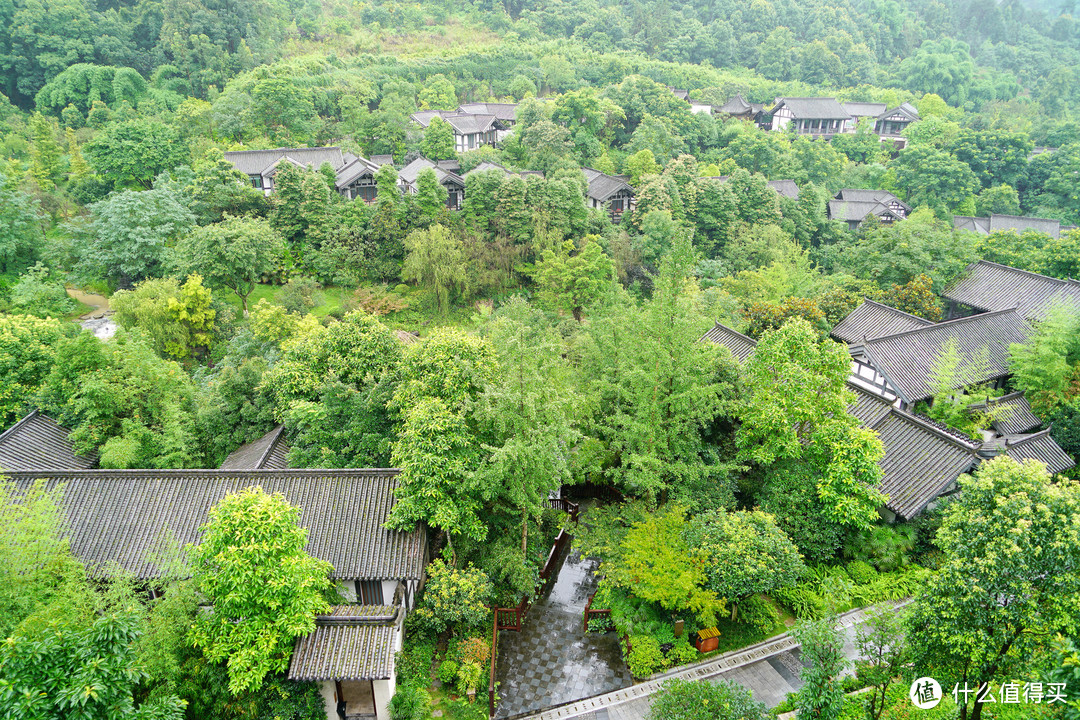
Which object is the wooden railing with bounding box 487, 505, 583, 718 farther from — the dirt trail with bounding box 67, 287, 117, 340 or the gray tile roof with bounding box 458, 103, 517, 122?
the gray tile roof with bounding box 458, 103, 517, 122

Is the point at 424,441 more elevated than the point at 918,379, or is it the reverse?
the point at 424,441

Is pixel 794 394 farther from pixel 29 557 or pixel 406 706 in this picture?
pixel 29 557

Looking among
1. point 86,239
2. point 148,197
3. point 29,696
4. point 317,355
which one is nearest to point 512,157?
point 148,197

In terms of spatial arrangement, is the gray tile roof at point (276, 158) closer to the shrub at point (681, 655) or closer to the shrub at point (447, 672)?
the shrub at point (447, 672)

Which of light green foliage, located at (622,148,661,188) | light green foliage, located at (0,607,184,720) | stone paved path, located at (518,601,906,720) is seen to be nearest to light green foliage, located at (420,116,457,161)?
light green foliage, located at (622,148,661,188)

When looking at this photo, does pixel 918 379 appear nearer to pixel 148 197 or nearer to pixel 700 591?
pixel 700 591
